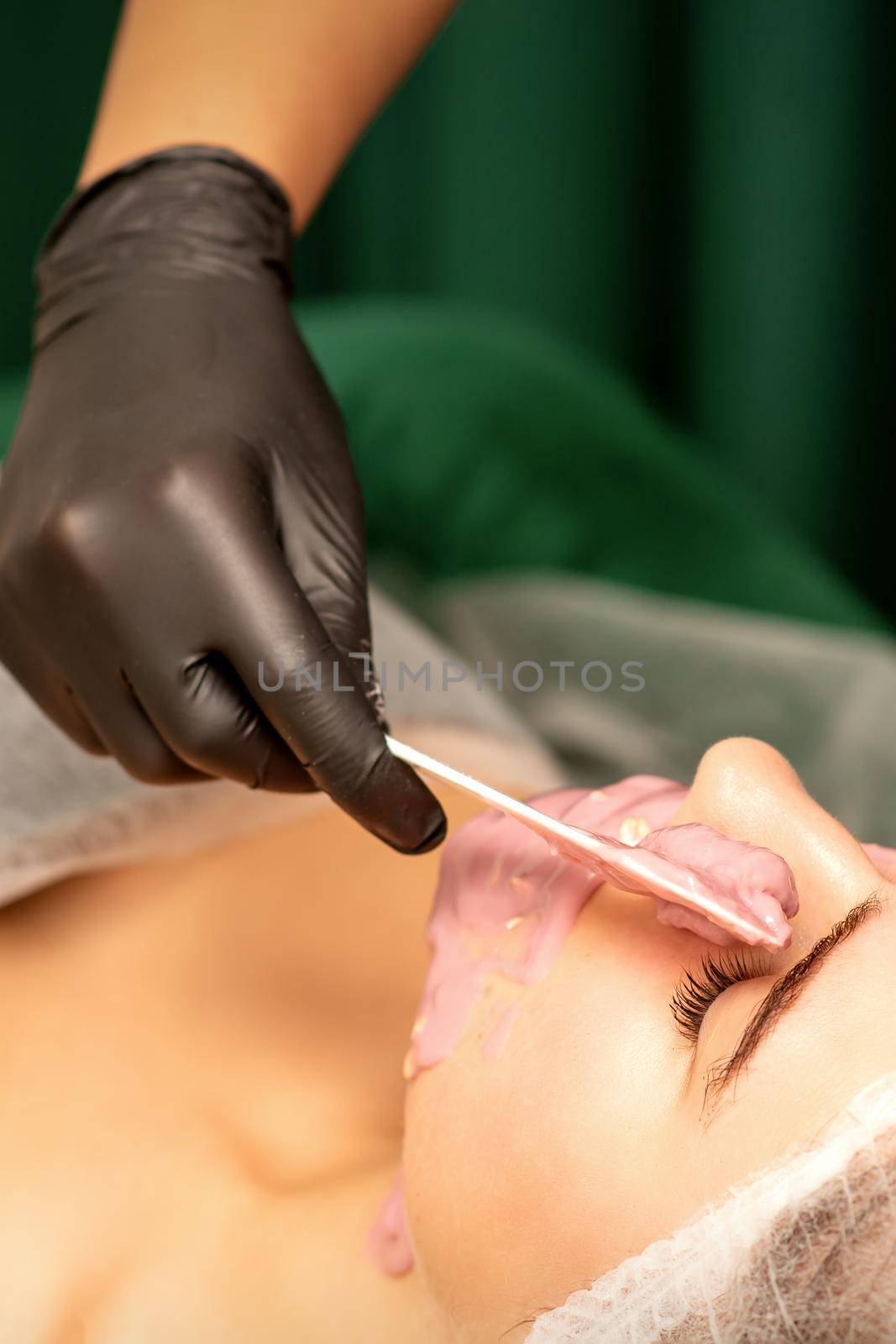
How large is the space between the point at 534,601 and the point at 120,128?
78 centimetres

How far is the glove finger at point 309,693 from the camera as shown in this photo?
2.94 feet

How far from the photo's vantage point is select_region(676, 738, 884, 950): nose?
755mm

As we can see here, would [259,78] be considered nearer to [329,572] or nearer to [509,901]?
[329,572]

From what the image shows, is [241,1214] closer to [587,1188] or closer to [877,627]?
[587,1188]

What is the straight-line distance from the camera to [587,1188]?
2.47ft

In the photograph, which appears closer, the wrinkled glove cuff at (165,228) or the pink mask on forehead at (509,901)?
the pink mask on forehead at (509,901)

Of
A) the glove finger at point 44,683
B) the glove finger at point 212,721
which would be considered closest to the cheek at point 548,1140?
the glove finger at point 212,721

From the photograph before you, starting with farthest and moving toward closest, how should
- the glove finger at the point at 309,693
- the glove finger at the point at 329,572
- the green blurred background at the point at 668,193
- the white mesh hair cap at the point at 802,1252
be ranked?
the green blurred background at the point at 668,193 → the glove finger at the point at 329,572 → the glove finger at the point at 309,693 → the white mesh hair cap at the point at 802,1252

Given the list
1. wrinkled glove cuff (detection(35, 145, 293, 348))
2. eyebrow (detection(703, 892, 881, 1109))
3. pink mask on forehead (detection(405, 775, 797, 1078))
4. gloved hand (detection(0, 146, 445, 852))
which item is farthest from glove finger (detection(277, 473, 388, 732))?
eyebrow (detection(703, 892, 881, 1109))

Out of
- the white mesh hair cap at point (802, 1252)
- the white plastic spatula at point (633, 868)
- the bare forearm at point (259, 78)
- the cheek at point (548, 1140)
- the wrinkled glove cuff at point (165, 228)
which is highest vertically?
the bare forearm at point (259, 78)

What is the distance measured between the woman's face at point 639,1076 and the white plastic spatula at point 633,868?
0.04m

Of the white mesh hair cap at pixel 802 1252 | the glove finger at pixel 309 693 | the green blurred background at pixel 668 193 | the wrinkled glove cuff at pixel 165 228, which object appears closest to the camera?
the white mesh hair cap at pixel 802 1252

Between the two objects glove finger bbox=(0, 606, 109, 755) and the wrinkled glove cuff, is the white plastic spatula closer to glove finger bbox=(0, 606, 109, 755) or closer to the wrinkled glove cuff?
glove finger bbox=(0, 606, 109, 755)

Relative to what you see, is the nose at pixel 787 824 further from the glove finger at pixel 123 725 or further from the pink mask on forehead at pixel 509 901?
the glove finger at pixel 123 725
